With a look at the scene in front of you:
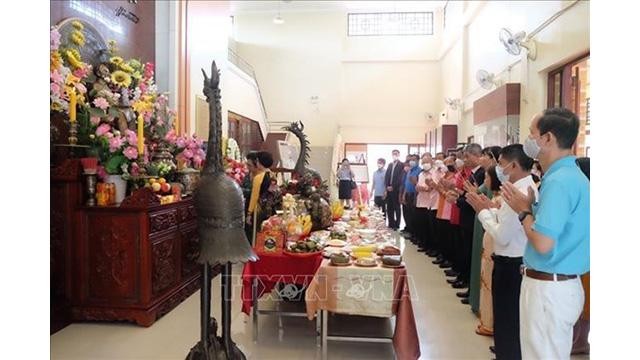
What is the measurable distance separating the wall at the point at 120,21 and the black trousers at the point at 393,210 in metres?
5.11

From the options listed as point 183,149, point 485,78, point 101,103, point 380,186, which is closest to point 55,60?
point 101,103

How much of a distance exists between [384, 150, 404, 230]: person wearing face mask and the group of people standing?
12.3ft

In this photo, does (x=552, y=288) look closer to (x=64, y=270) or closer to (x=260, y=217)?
(x=260, y=217)

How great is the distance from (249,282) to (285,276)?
29 cm

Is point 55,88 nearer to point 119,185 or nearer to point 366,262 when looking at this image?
point 119,185

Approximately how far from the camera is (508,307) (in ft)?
8.74

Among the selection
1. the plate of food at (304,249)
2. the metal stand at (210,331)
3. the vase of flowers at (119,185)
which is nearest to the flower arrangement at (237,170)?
the vase of flowers at (119,185)

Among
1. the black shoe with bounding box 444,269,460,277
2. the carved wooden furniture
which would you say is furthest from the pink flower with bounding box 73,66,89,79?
the black shoe with bounding box 444,269,460,277

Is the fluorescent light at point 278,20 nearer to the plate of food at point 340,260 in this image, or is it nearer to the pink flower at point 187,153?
the pink flower at point 187,153

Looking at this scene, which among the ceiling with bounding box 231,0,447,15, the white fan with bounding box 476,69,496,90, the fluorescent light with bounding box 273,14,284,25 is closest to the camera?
the white fan with bounding box 476,69,496,90

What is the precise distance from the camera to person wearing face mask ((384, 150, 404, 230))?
863 centimetres

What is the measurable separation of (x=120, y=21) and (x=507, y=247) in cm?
467

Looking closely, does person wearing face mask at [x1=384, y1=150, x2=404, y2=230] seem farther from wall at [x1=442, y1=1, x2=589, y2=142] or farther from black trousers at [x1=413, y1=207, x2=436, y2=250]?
wall at [x1=442, y1=1, x2=589, y2=142]

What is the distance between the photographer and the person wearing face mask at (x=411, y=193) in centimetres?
749
